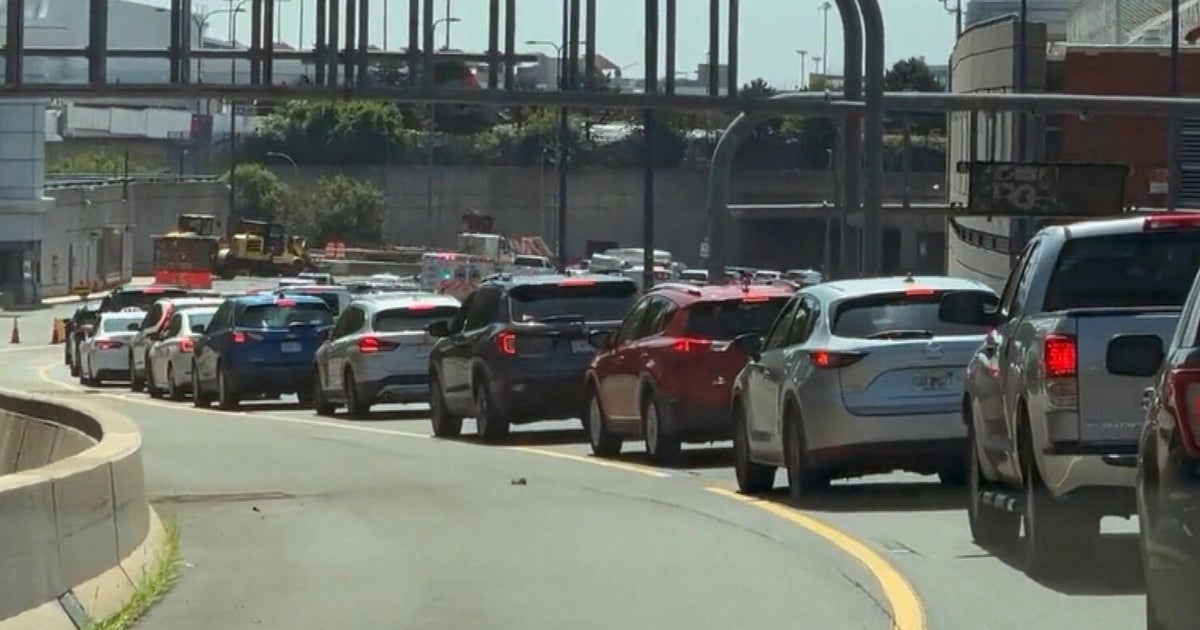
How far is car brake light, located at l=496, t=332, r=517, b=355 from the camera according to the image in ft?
Answer: 83.5

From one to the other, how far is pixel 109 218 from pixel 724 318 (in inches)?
3905

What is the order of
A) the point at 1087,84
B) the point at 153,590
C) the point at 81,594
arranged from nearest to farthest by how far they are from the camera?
the point at 81,594, the point at 153,590, the point at 1087,84

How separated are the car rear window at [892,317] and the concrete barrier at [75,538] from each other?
17.1 feet

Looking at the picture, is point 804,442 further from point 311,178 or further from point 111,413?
point 311,178

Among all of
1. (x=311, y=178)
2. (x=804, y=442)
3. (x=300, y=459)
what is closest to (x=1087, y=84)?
(x=300, y=459)

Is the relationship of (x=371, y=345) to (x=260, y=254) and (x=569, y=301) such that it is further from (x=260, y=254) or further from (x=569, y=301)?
(x=260, y=254)

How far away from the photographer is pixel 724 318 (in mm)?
21406

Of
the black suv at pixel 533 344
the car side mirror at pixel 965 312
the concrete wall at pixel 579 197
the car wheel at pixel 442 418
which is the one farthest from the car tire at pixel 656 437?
the concrete wall at pixel 579 197

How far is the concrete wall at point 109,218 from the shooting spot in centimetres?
10725

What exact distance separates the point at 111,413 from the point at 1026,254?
24.3 ft

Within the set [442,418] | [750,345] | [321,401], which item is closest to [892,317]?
[750,345]

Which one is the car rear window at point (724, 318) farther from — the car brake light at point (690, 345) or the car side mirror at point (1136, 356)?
the car side mirror at point (1136, 356)

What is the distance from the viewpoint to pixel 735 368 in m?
21.0

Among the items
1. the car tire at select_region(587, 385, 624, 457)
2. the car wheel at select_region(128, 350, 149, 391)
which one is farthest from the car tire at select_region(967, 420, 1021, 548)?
the car wheel at select_region(128, 350, 149, 391)
